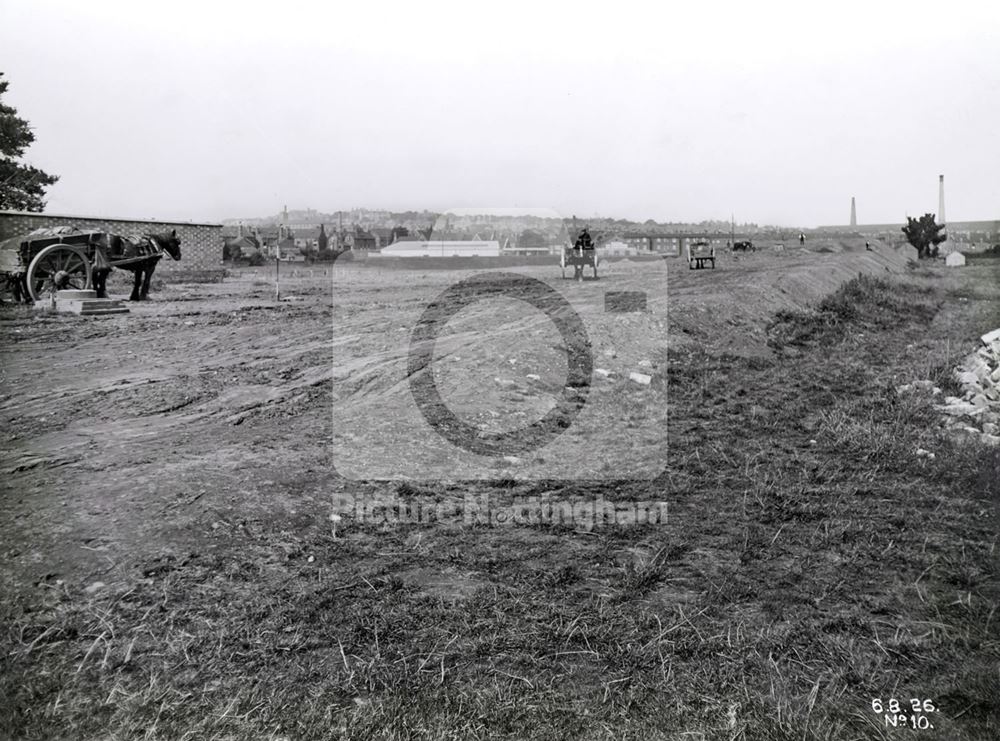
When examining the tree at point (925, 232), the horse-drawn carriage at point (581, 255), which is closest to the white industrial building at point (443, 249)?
the horse-drawn carriage at point (581, 255)

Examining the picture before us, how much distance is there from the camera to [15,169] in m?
3.42

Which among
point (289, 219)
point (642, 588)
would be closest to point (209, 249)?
point (289, 219)

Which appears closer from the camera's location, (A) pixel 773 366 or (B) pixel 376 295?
(A) pixel 773 366

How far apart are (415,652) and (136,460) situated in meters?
2.05

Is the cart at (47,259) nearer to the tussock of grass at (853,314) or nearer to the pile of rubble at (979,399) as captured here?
the pile of rubble at (979,399)

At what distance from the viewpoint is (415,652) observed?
2680mm

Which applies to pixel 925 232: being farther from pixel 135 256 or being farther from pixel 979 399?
pixel 135 256

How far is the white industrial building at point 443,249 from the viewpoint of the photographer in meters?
10.6

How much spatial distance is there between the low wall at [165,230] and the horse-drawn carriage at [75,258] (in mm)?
53

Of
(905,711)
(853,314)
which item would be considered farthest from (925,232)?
(853,314)

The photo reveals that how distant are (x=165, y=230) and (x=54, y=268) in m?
0.76

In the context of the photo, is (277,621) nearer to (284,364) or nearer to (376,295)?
(284,364)

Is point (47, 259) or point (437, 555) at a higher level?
point (47, 259)

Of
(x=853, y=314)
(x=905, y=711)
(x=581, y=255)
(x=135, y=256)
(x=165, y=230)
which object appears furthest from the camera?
(x=581, y=255)
